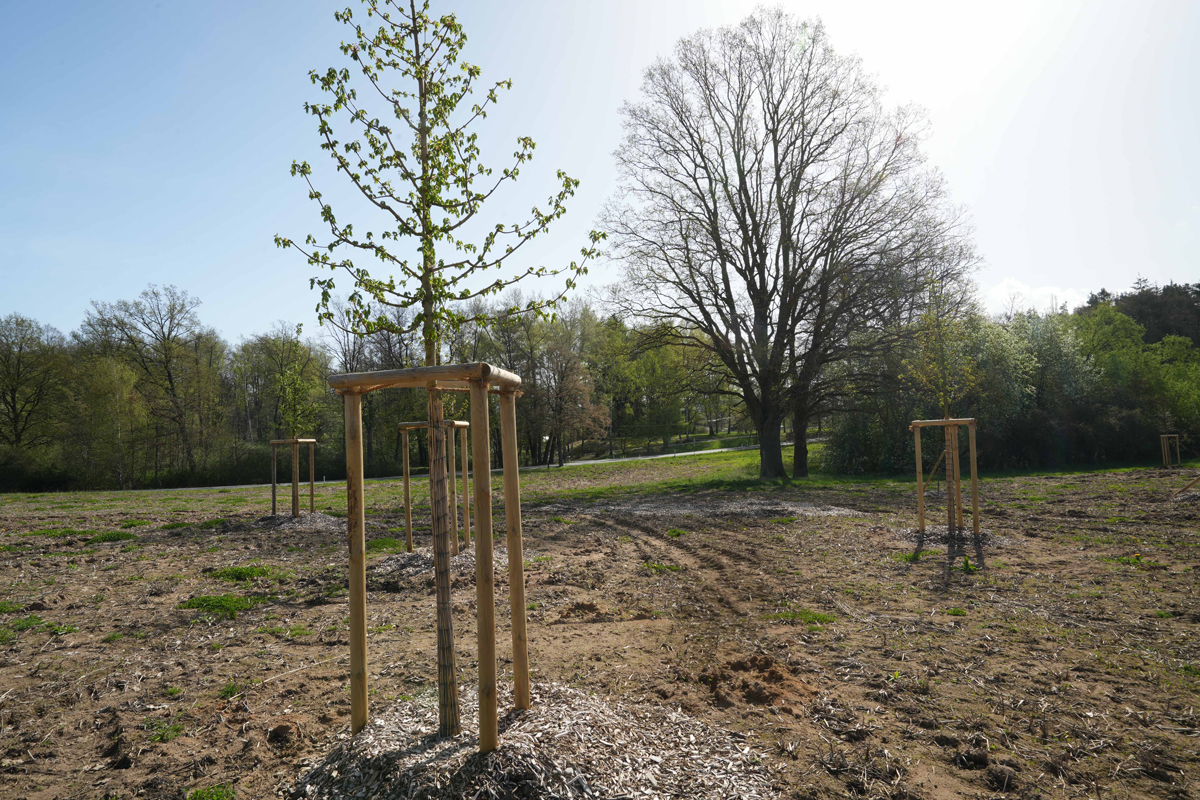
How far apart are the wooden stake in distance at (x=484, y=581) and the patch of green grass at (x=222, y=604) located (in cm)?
466

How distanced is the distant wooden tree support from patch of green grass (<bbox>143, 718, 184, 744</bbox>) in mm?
1300

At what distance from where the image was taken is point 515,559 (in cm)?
369

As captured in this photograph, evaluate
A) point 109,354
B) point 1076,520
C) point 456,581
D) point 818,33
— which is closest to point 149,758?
point 456,581

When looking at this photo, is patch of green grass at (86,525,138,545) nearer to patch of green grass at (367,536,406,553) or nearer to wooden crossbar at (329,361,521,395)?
patch of green grass at (367,536,406,553)

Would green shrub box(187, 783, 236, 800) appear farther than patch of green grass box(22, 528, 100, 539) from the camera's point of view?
No

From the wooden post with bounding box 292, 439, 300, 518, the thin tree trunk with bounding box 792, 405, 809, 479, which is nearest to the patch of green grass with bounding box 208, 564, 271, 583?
the wooden post with bounding box 292, 439, 300, 518

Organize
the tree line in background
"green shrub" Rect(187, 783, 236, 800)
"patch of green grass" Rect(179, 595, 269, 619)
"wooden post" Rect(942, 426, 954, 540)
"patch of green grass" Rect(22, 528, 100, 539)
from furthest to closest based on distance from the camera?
the tree line in background < "patch of green grass" Rect(22, 528, 100, 539) < "wooden post" Rect(942, 426, 954, 540) < "patch of green grass" Rect(179, 595, 269, 619) < "green shrub" Rect(187, 783, 236, 800)

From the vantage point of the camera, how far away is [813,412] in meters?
21.2

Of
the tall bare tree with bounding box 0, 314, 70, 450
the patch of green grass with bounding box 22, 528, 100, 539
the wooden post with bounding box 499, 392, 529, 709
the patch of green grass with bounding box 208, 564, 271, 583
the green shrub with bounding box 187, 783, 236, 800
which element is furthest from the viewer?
the tall bare tree with bounding box 0, 314, 70, 450

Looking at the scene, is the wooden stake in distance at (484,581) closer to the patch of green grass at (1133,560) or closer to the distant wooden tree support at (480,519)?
the distant wooden tree support at (480,519)

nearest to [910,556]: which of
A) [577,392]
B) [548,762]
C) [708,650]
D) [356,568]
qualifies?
[708,650]

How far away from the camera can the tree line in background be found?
21438 millimetres

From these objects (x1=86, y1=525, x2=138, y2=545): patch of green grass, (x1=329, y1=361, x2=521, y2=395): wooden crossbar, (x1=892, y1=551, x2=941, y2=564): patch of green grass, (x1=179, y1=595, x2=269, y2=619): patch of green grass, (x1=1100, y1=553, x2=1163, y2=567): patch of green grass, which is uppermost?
(x1=329, y1=361, x2=521, y2=395): wooden crossbar

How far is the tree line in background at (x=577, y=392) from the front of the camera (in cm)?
2144
